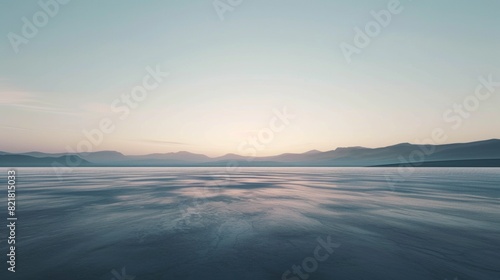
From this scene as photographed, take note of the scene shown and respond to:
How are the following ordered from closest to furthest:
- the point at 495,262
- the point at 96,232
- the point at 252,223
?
the point at 495,262 → the point at 96,232 → the point at 252,223

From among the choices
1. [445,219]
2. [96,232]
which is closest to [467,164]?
[445,219]

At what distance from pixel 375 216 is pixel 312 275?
344 inches

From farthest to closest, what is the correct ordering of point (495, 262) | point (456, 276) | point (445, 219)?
1. point (445, 219)
2. point (495, 262)
3. point (456, 276)

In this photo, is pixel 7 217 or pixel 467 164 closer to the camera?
pixel 7 217

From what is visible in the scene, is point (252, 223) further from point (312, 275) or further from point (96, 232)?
point (96, 232)

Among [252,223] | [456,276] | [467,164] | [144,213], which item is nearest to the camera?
[456,276]

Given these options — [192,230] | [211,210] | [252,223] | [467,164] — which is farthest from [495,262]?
[467,164]

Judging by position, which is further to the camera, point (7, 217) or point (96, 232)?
point (7, 217)

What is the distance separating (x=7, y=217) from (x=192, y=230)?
1009cm

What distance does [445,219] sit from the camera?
41.4 feet

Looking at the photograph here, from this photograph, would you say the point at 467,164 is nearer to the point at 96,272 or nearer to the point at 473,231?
the point at 473,231

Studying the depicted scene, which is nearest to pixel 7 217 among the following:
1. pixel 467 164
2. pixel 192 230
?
pixel 192 230

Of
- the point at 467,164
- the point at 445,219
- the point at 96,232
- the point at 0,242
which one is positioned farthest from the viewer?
the point at 467,164

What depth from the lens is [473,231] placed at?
1038 cm
